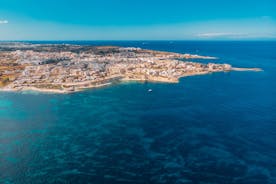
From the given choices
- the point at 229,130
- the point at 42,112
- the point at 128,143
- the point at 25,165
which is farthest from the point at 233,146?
the point at 42,112

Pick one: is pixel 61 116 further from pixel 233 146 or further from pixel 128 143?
pixel 233 146

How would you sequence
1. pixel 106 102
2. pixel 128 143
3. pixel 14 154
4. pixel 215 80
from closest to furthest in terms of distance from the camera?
pixel 14 154 < pixel 128 143 < pixel 106 102 < pixel 215 80

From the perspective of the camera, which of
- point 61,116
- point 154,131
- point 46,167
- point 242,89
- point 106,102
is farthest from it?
point 242,89

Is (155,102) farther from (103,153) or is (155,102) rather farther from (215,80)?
(215,80)

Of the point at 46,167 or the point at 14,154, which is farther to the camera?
A: the point at 14,154

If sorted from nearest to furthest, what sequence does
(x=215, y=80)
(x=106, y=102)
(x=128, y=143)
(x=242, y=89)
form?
(x=128, y=143), (x=106, y=102), (x=242, y=89), (x=215, y=80)

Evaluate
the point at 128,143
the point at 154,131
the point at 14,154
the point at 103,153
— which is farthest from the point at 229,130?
the point at 14,154
